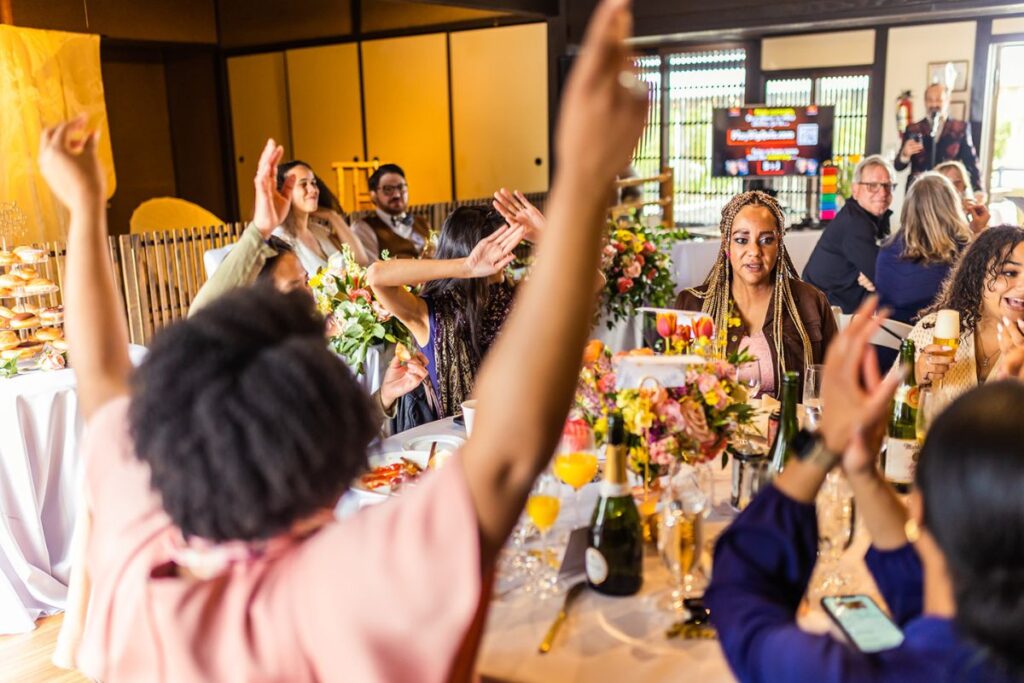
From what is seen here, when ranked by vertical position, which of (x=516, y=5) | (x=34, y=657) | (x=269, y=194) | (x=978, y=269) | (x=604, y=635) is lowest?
(x=34, y=657)

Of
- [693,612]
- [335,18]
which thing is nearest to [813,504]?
[693,612]

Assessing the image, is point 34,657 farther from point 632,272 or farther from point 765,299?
point 632,272

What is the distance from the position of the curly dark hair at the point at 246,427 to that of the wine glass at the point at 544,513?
73cm

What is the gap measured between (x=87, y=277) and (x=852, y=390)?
3.07 feet

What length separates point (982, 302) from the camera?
261cm

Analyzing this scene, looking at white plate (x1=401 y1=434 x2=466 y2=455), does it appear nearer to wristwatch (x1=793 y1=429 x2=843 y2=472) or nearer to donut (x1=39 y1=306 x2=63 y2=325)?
wristwatch (x1=793 y1=429 x2=843 y2=472)

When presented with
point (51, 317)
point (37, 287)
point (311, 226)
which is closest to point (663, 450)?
point (51, 317)

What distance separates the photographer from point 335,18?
898 centimetres

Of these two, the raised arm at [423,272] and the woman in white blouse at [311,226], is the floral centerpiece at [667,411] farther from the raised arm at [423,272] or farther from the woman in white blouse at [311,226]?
the woman in white blouse at [311,226]

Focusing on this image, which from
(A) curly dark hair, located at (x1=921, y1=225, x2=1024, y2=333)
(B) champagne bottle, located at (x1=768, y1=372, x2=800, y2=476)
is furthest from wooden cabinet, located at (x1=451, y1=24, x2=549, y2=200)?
(B) champagne bottle, located at (x1=768, y1=372, x2=800, y2=476)

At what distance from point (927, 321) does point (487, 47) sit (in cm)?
625

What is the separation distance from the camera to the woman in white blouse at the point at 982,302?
8.18ft

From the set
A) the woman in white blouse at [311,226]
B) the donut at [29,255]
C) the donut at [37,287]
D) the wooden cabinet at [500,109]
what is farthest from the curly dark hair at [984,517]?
the wooden cabinet at [500,109]

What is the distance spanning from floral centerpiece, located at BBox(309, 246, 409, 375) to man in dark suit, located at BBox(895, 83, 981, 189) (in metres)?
5.55
